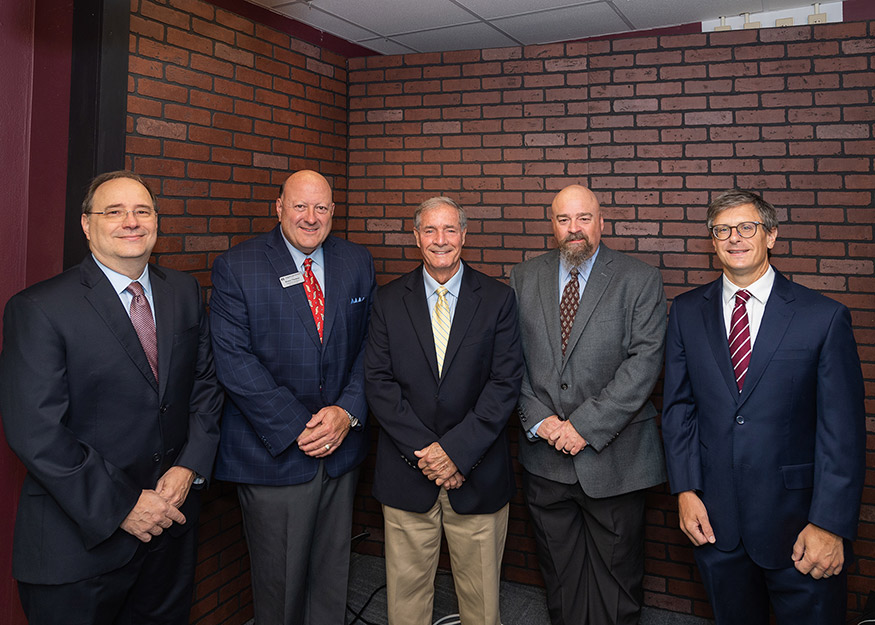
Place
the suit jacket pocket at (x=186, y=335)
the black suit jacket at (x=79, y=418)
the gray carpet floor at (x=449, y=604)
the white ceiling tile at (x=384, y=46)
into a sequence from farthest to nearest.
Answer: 1. the white ceiling tile at (x=384, y=46)
2. the gray carpet floor at (x=449, y=604)
3. the suit jacket pocket at (x=186, y=335)
4. the black suit jacket at (x=79, y=418)

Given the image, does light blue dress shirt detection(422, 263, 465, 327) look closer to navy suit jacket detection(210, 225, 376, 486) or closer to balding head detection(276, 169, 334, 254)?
navy suit jacket detection(210, 225, 376, 486)

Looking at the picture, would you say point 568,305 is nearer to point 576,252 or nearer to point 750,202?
point 576,252

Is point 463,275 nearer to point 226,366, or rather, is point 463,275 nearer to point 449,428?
point 449,428

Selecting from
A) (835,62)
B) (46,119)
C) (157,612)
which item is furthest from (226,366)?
(835,62)

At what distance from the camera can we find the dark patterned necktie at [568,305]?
8.92 feet

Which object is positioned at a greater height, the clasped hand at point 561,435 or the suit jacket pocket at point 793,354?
the suit jacket pocket at point 793,354

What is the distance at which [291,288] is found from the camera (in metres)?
2.64

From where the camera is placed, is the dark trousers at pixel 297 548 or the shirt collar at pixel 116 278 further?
the dark trousers at pixel 297 548

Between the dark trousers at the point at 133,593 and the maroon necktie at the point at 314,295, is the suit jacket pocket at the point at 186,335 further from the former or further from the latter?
the dark trousers at the point at 133,593

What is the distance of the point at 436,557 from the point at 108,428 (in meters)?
1.48

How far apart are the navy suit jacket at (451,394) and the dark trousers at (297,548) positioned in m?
0.30

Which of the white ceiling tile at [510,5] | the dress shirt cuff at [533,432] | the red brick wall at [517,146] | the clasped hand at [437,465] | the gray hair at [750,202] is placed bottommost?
the clasped hand at [437,465]

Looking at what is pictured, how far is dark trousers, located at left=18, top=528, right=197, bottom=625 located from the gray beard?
6.44 ft

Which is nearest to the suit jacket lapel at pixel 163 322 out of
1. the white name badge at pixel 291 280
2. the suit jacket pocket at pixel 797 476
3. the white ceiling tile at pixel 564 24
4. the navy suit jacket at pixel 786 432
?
the white name badge at pixel 291 280
